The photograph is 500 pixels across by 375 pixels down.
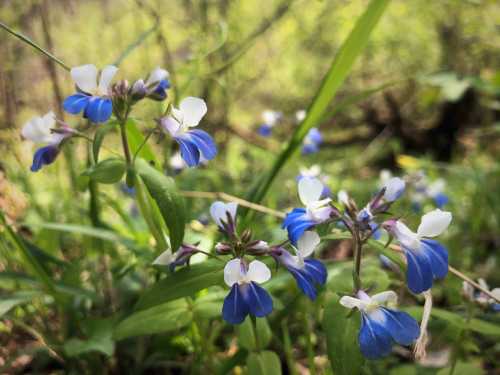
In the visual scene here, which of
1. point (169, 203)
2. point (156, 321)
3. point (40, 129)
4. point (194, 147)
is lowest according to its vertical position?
point (156, 321)

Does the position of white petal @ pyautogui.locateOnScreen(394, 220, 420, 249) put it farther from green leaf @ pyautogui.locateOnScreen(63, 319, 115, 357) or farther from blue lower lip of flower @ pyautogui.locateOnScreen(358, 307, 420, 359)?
green leaf @ pyautogui.locateOnScreen(63, 319, 115, 357)

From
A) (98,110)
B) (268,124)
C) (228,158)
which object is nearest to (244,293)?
(98,110)

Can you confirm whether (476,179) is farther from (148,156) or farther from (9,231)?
(9,231)

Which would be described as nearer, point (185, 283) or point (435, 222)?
point (435, 222)

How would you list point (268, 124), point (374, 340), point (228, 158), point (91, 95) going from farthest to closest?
1. point (228, 158)
2. point (268, 124)
3. point (91, 95)
4. point (374, 340)

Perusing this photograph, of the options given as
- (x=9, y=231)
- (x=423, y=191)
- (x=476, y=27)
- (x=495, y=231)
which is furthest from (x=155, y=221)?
(x=476, y=27)

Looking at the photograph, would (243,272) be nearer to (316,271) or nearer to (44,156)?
(316,271)
